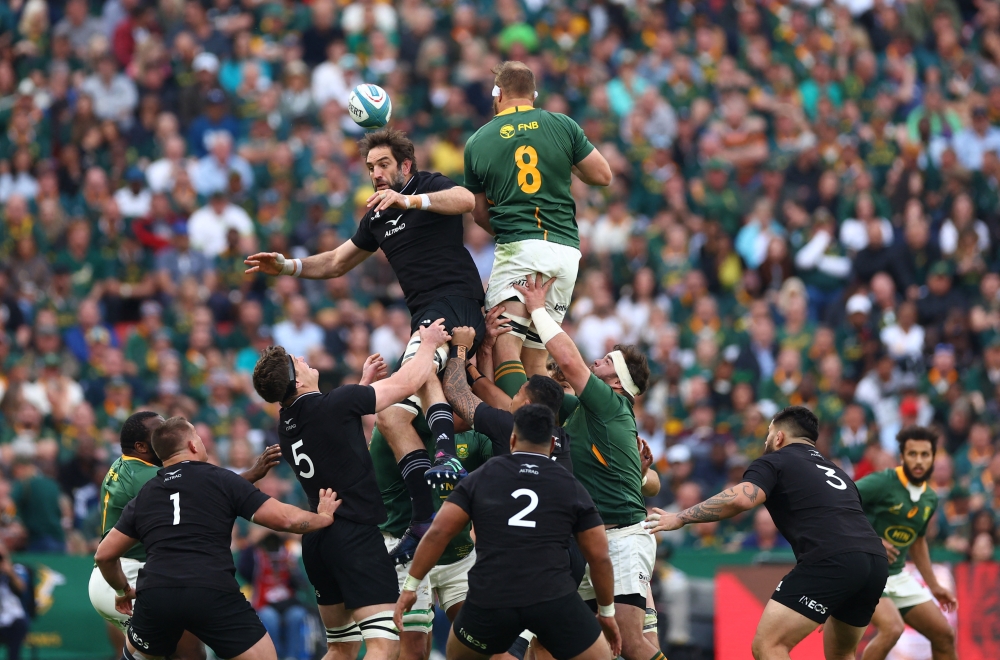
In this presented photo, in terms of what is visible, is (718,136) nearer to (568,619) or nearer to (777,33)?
(777,33)

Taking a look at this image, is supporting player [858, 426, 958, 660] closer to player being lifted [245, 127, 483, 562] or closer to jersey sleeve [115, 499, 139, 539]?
player being lifted [245, 127, 483, 562]

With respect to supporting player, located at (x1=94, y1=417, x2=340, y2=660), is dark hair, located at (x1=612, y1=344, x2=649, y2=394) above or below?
above

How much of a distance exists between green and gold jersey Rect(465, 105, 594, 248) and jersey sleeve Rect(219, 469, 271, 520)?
9.66 feet

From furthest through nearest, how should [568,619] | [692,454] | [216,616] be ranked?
1. [692,454]
2. [216,616]
3. [568,619]

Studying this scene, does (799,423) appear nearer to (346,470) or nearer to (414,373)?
(414,373)

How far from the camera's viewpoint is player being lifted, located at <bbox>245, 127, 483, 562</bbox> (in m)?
11.5

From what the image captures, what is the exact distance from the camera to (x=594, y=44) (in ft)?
85.7

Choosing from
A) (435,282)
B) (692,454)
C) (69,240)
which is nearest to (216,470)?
(435,282)

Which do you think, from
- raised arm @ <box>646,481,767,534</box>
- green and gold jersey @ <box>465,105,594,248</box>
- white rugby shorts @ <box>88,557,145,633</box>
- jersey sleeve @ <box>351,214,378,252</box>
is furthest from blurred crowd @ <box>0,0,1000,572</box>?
green and gold jersey @ <box>465,105,594,248</box>

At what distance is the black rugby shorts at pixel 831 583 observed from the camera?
36.9 ft

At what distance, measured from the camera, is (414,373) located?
11.1 metres

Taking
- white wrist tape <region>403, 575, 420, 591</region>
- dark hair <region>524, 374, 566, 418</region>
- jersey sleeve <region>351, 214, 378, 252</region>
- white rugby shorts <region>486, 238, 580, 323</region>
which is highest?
jersey sleeve <region>351, 214, 378, 252</region>

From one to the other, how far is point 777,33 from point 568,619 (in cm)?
1898

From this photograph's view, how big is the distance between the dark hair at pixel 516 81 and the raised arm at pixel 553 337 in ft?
4.97
